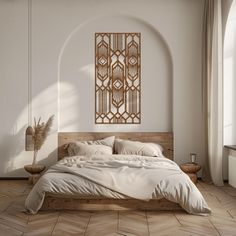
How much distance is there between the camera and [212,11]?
6730 mm

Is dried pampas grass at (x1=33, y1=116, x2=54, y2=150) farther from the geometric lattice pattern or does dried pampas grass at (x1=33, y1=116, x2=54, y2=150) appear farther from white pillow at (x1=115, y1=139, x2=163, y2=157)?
white pillow at (x1=115, y1=139, x2=163, y2=157)

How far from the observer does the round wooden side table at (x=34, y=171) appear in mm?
6801

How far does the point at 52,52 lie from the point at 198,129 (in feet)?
9.67

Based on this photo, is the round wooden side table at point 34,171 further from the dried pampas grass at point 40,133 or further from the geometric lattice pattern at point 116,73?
the geometric lattice pattern at point 116,73

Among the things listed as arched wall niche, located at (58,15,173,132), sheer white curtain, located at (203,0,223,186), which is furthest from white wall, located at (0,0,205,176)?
sheer white curtain, located at (203,0,223,186)

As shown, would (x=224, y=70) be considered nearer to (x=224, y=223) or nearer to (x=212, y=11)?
(x=212, y=11)

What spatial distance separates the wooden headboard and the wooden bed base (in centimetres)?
244

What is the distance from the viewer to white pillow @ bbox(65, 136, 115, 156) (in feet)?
21.8

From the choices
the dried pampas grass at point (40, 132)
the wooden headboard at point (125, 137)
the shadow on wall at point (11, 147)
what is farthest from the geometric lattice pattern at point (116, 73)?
the shadow on wall at point (11, 147)

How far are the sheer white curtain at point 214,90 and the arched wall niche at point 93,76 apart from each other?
835 mm

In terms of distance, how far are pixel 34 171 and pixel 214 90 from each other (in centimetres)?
326

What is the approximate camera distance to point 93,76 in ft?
24.1

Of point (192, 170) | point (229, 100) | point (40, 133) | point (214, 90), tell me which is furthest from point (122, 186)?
point (229, 100)

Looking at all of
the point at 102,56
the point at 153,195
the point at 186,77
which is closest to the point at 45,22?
the point at 102,56
